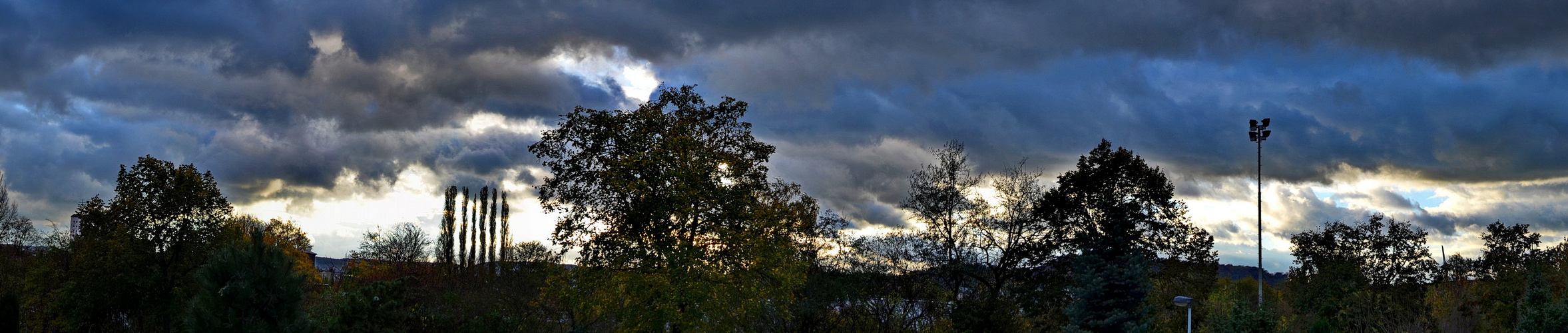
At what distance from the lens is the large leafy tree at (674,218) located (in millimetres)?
29609

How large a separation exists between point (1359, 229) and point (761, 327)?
31.3 metres

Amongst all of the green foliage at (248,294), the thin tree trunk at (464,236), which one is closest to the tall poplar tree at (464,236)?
the thin tree trunk at (464,236)

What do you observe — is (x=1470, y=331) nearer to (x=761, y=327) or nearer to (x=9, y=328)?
(x=761, y=327)

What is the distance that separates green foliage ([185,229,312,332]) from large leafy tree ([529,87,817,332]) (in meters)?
11.0

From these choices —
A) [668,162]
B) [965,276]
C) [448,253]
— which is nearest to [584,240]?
[668,162]

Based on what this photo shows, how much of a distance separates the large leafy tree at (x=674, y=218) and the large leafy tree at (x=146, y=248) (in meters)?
17.2

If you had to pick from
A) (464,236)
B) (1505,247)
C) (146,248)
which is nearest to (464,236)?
(464,236)

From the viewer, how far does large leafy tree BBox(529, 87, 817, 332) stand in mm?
29609

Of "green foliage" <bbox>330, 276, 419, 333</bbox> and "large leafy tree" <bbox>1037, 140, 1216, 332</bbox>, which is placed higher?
"large leafy tree" <bbox>1037, 140, 1216, 332</bbox>

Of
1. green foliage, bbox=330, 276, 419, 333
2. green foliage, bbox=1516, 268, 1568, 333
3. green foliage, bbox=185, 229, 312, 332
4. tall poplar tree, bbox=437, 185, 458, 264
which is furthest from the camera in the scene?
tall poplar tree, bbox=437, 185, 458, 264

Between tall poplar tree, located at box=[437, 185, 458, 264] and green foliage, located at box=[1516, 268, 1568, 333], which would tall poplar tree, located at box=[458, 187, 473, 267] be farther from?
green foliage, located at box=[1516, 268, 1568, 333]

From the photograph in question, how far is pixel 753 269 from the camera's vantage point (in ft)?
102

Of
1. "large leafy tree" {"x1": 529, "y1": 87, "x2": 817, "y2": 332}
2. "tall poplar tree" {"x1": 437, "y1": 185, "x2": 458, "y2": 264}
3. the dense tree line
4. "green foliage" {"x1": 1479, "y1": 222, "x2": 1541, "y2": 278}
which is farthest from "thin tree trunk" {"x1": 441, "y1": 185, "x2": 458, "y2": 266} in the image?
"green foliage" {"x1": 1479, "y1": 222, "x2": 1541, "y2": 278}

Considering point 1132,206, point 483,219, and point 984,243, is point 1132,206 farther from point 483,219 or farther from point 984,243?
point 483,219
